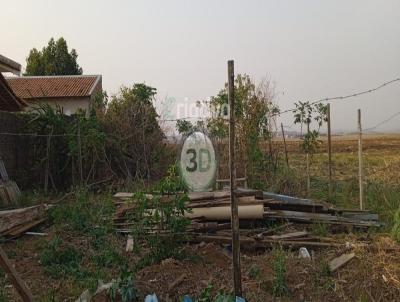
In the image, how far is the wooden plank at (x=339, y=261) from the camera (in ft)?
15.5

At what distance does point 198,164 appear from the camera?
5.20 metres

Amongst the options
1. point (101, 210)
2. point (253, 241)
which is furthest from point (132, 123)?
point (253, 241)

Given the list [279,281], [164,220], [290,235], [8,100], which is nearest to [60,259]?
[164,220]

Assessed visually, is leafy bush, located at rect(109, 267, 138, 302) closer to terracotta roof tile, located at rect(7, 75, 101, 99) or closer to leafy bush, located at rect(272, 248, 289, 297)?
leafy bush, located at rect(272, 248, 289, 297)

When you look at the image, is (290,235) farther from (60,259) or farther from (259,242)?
(60,259)

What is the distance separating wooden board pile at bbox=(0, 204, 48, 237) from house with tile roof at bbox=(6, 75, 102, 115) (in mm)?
20484

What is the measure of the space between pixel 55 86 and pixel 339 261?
27622 millimetres

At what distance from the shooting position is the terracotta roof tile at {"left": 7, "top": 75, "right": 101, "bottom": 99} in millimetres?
28312

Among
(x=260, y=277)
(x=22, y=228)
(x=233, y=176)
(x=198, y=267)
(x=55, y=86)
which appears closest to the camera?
(x=233, y=176)

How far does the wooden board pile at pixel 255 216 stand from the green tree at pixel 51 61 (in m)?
30.3

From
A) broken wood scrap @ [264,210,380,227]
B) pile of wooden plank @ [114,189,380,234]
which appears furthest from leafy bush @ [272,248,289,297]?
broken wood scrap @ [264,210,380,227]

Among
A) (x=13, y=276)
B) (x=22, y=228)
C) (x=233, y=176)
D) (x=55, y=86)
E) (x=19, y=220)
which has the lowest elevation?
(x=22, y=228)

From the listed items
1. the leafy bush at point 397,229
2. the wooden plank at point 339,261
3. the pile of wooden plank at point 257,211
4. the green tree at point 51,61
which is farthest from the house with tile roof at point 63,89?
the wooden plank at point 339,261

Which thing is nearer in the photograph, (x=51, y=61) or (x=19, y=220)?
(x=19, y=220)
